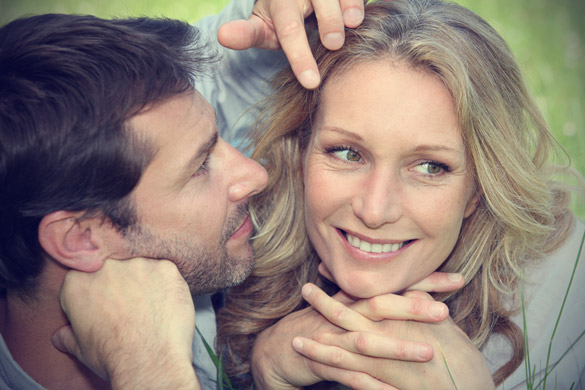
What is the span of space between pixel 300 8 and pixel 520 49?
394 centimetres

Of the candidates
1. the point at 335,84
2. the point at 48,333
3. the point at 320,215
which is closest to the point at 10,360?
the point at 48,333

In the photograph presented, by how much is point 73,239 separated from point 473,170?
1.73 m

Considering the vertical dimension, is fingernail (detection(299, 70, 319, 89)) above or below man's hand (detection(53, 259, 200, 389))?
above

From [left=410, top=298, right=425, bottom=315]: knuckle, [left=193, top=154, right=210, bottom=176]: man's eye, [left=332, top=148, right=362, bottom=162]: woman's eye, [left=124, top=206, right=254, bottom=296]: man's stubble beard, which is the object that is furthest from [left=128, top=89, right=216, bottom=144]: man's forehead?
[left=410, top=298, right=425, bottom=315]: knuckle

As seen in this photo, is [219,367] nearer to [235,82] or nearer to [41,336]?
[41,336]

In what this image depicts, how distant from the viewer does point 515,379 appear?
9.48ft

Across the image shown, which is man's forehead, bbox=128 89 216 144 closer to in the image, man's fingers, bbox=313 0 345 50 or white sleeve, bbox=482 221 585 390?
man's fingers, bbox=313 0 345 50

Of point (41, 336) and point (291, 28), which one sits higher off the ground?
point (291, 28)

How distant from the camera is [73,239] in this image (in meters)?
2.69

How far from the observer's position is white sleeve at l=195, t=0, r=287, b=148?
370 centimetres

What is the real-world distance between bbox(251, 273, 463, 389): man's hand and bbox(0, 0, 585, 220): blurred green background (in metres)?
2.93

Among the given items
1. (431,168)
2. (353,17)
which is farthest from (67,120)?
(431,168)

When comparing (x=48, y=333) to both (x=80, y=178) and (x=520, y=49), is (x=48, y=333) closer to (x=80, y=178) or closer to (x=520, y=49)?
(x=80, y=178)

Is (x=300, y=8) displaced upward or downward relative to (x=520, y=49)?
upward
